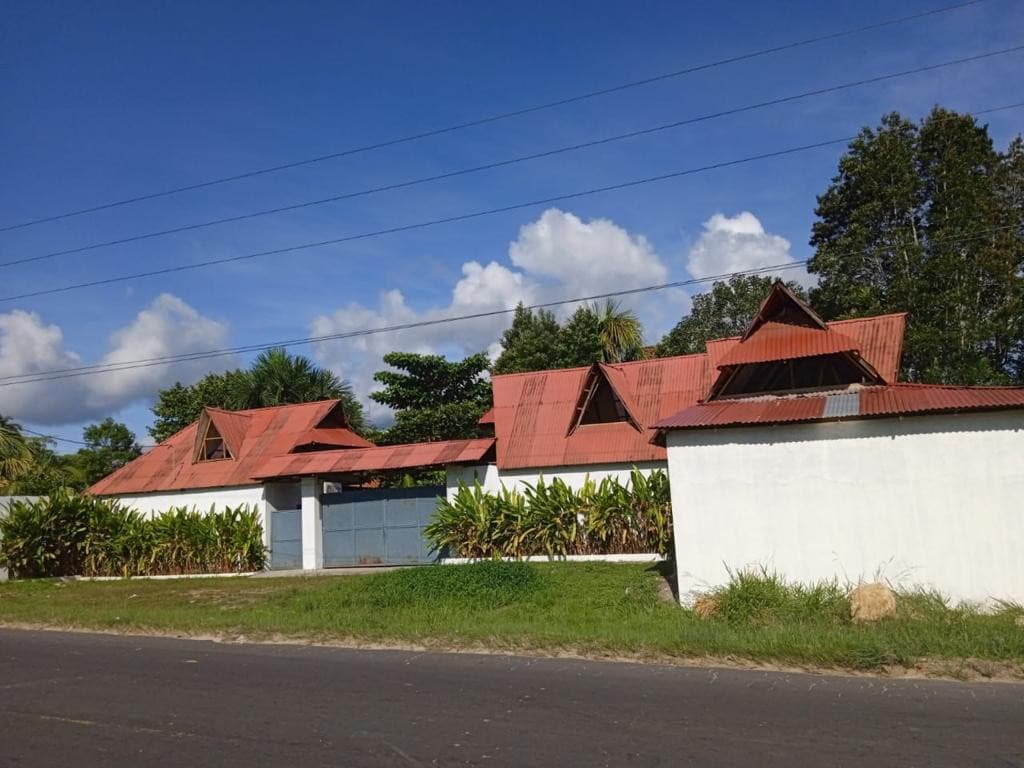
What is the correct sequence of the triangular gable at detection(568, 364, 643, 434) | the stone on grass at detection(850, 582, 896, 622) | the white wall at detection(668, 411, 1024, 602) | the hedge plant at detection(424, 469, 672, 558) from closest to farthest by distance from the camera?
1. the stone on grass at detection(850, 582, 896, 622)
2. the white wall at detection(668, 411, 1024, 602)
3. the hedge plant at detection(424, 469, 672, 558)
4. the triangular gable at detection(568, 364, 643, 434)

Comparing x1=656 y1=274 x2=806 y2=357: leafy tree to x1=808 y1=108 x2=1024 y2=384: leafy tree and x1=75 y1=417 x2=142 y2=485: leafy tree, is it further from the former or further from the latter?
x1=75 y1=417 x2=142 y2=485: leafy tree

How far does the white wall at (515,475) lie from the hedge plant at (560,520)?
0.37 metres

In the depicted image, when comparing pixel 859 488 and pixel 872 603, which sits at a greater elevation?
pixel 859 488

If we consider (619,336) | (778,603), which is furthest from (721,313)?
(778,603)

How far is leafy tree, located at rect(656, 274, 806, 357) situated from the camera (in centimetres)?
4147

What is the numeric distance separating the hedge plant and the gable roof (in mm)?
7257

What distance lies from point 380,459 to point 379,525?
2218 mm

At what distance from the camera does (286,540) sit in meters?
24.9

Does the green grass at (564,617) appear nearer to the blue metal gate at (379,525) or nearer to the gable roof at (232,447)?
the blue metal gate at (379,525)

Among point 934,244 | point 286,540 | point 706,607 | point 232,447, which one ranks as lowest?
point 706,607

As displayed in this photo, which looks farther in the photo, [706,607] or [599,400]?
[599,400]

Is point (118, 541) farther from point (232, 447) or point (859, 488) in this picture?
point (859, 488)

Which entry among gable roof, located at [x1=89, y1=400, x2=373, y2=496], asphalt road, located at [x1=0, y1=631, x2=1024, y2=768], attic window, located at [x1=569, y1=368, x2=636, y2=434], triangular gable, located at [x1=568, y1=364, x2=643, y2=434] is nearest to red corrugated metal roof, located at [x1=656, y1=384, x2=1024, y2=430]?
asphalt road, located at [x1=0, y1=631, x2=1024, y2=768]

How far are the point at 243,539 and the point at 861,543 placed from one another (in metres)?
17.2
